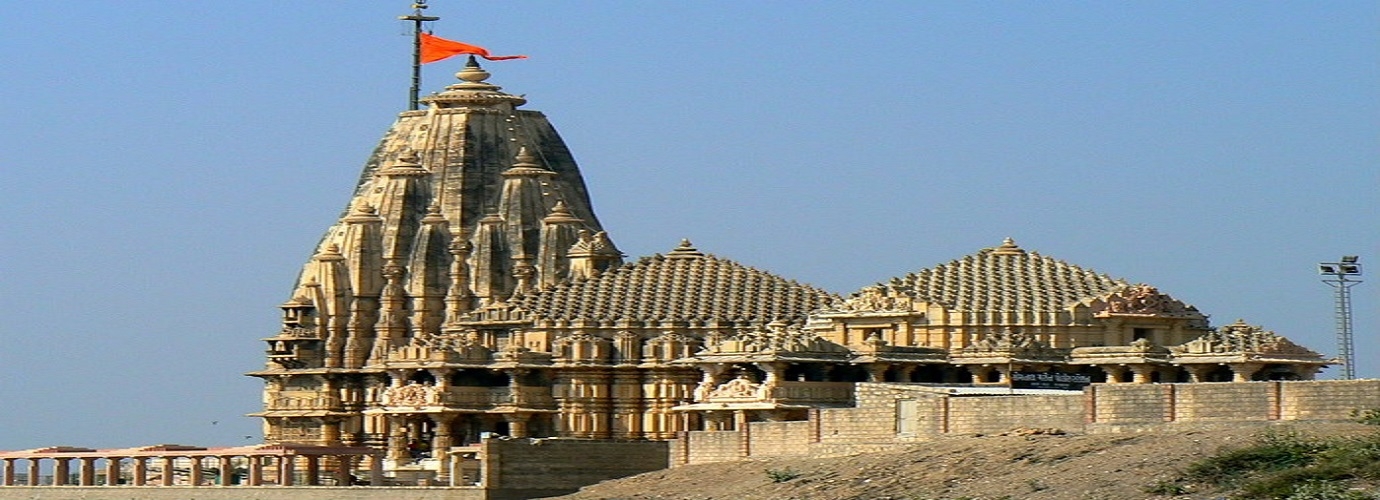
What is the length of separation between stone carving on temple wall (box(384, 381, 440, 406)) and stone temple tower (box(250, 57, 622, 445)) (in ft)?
16.0

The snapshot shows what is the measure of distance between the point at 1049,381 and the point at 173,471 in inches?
1092

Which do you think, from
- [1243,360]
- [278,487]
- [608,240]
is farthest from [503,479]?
[608,240]

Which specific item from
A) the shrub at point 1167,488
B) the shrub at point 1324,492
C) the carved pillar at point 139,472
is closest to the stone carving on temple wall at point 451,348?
the carved pillar at point 139,472

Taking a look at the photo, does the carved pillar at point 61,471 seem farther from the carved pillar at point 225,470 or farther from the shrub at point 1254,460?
the shrub at point 1254,460

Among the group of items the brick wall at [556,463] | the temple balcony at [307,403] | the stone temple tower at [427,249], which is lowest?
the brick wall at [556,463]

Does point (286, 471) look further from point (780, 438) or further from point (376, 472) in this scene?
point (780, 438)

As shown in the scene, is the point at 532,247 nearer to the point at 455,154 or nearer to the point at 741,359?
the point at 455,154

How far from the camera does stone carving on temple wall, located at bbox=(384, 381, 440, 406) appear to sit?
453 ft

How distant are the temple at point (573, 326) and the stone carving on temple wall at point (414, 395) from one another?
0.21 feet

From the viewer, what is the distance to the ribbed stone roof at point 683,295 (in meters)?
137

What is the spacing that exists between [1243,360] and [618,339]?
2506cm

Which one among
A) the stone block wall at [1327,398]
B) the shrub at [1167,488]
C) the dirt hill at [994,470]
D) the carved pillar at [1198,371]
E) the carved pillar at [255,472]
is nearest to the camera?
the shrub at [1167,488]

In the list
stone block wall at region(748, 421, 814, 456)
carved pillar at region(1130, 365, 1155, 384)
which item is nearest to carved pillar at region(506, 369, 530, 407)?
carved pillar at region(1130, 365, 1155, 384)

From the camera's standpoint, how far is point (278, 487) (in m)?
123
